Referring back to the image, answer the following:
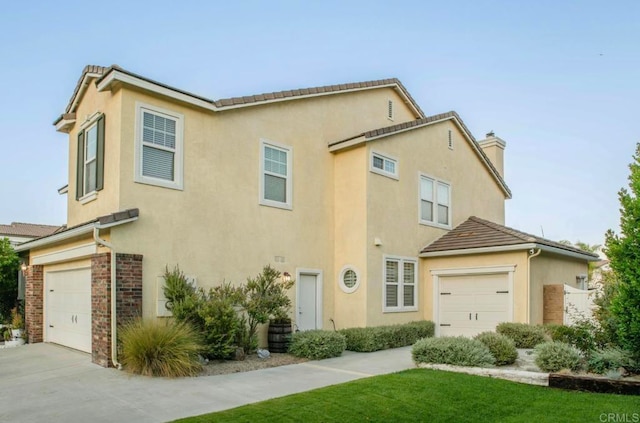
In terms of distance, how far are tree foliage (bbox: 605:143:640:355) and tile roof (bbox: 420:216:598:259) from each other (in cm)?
584

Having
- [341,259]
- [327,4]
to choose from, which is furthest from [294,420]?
[327,4]

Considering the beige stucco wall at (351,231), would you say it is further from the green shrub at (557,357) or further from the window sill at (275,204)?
the green shrub at (557,357)

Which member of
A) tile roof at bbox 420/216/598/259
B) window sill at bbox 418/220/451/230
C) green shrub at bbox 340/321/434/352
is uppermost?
window sill at bbox 418/220/451/230

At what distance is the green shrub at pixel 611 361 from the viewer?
8125mm

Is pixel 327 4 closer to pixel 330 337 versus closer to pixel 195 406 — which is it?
pixel 330 337

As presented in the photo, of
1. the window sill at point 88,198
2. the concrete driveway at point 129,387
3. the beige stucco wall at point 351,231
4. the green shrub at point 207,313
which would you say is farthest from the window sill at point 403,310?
the window sill at point 88,198

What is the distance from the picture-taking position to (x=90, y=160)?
1176cm

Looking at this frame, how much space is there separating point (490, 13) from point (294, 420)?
13.1 meters

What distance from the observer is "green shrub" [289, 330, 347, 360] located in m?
11.2

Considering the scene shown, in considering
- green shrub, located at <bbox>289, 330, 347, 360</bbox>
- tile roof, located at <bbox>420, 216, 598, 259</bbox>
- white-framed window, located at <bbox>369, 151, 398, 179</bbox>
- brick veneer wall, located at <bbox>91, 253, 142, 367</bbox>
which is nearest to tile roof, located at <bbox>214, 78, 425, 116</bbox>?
white-framed window, located at <bbox>369, 151, 398, 179</bbox>

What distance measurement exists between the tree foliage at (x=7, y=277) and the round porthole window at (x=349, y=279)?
10698 mm

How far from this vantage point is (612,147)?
52.6 ft

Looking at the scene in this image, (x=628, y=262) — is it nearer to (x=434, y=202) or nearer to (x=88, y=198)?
(x=434, y=202)

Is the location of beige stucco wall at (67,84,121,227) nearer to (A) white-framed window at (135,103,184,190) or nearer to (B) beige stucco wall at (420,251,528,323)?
(A) white-framed window at (135,103,184,190)
